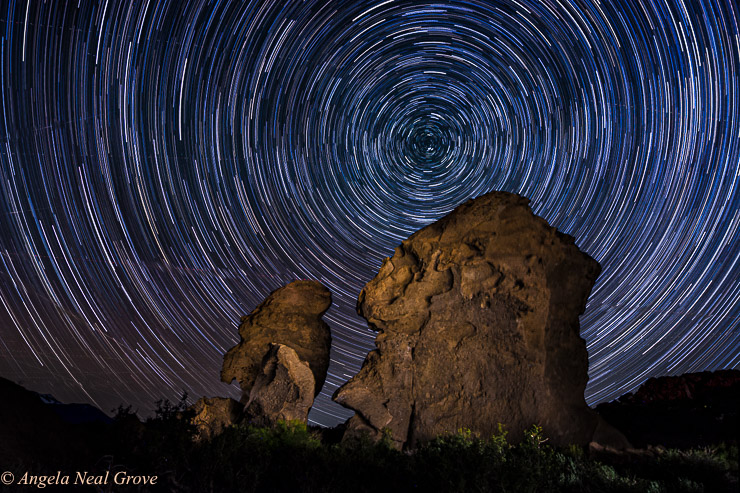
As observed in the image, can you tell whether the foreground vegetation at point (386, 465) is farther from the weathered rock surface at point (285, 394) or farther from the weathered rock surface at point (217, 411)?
the weathered rock surface at point (217, 411)

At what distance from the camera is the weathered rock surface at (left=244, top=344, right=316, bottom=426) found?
10.9 m

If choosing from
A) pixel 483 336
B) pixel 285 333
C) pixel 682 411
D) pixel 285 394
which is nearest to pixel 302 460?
pixel 285 394

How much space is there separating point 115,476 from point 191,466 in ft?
4.35

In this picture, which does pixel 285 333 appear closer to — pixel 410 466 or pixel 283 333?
pixel 283 333

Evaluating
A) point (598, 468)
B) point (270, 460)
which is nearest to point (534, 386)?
point (598, 468)

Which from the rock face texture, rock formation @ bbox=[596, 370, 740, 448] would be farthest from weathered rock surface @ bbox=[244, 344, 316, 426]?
rock formation @ bbox=[596, 370, 740, 448]

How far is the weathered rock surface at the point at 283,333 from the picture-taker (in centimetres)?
1312

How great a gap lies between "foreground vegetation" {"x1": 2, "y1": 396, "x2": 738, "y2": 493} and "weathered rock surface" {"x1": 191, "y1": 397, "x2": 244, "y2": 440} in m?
2.70

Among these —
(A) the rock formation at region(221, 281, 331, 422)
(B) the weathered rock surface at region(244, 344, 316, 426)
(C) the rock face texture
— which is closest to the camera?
(C) the rock face texture

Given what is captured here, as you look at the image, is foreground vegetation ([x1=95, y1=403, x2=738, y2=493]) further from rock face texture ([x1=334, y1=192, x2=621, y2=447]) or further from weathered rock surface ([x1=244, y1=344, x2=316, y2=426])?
weathered rock surface ([x1=244, y1=344, x2=316, y2=426])

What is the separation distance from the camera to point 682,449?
29.2 feet

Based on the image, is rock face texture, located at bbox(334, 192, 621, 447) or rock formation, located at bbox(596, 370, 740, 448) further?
rock face texture, located at bbox(334, 192, 621, 447)

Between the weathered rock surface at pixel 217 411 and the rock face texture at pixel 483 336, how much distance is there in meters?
3.23

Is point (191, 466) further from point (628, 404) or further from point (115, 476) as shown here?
point (628, 404)
